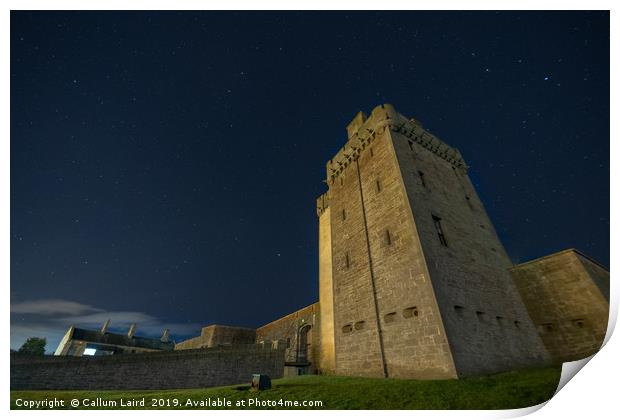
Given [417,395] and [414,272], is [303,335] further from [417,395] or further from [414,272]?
[417,395]

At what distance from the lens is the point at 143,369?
13883 millimetres

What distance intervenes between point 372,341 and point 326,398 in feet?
15.5

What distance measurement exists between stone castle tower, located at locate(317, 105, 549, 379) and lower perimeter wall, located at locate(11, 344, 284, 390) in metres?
5.25

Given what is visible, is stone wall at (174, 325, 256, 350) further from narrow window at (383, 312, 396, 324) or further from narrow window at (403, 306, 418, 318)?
narrow window at (403, 306, 418, 318)

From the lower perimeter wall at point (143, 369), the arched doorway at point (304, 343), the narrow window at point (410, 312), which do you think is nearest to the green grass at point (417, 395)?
the narrow window at point (410, 312)

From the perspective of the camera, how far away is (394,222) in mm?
11617

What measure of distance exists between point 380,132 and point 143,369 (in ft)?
58.3

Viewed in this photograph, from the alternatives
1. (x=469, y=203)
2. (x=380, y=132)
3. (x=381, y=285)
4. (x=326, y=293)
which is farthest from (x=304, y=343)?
(x=380, y=132)

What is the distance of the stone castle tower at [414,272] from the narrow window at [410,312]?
36 mm

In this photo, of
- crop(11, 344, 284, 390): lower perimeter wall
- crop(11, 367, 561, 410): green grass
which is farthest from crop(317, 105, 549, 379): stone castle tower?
crop(11, 344, 284, 390): lower perimeter wall

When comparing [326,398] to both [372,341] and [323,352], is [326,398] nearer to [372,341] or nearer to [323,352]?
[372,341]

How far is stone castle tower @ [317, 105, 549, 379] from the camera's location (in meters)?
8.83
